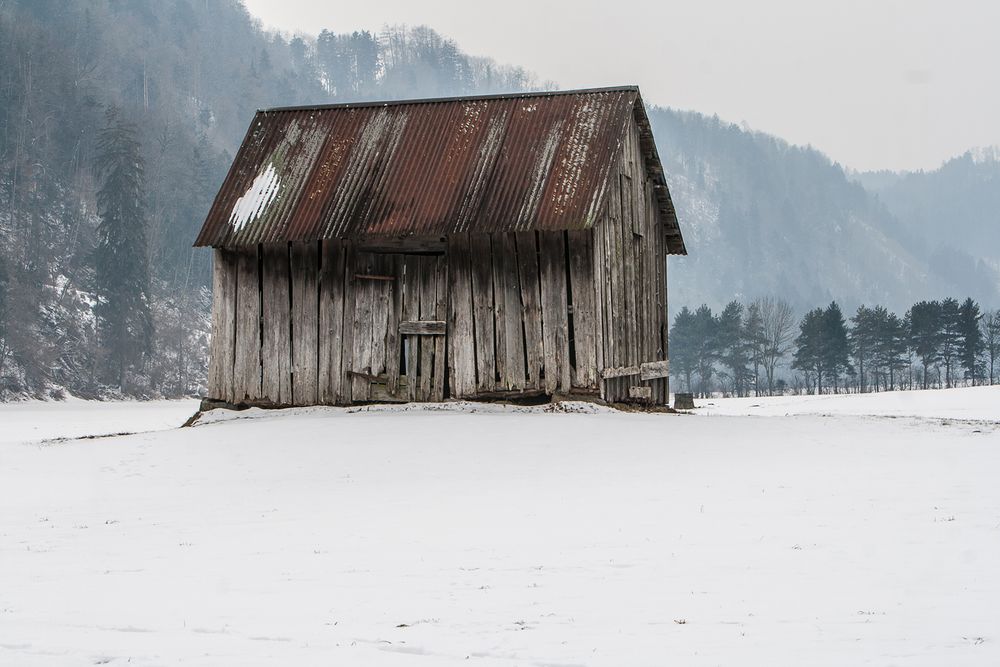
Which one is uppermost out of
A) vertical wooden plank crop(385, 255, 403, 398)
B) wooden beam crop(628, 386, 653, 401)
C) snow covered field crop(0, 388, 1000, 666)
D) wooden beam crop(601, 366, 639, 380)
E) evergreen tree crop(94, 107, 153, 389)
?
evergreen tree crop(94, 107, 153, 389)

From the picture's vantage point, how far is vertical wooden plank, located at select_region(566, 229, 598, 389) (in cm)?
2334

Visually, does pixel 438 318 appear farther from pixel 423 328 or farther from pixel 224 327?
pixel 224 327

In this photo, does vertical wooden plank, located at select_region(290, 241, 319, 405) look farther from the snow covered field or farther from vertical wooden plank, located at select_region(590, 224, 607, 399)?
vertical wooden plank, located at select_region(590, 224, 607, 399)

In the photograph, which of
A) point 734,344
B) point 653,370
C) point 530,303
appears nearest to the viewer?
point 530,303

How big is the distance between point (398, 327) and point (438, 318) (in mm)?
917

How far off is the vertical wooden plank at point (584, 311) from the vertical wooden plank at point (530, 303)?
2.45 ft

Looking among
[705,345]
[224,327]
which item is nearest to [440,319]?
[224,327]

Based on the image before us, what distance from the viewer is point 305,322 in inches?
989

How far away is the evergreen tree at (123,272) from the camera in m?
74.4

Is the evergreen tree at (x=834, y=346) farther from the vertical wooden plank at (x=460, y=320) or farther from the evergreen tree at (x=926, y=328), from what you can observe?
the vertical wooden plank at (x=460, y=320)

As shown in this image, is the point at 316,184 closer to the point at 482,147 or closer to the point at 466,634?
the point at 482,147

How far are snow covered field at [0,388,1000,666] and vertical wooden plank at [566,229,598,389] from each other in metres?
2.12

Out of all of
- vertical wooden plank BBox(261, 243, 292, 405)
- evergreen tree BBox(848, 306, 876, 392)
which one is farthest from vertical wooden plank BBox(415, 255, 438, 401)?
evergreen tree BBox(848, 306, 876, 392)

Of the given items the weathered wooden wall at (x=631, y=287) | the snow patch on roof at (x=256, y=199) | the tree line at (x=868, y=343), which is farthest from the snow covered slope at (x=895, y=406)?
the tree line at (x=868, y=343)
